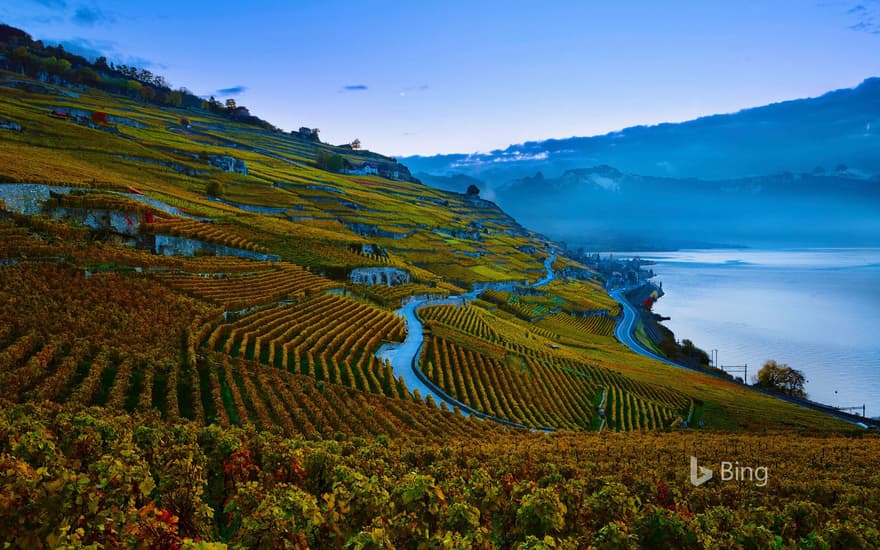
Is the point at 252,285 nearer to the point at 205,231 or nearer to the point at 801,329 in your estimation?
the point at 205,231

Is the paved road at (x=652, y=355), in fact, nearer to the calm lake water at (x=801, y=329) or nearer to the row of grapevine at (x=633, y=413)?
the calm lake water at (x=801, y=329)

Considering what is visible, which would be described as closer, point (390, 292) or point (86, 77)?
point (390, 292)

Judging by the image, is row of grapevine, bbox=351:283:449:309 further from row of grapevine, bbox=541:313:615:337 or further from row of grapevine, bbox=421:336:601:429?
Answer: row of grapevine, bbox=541:313:615:337

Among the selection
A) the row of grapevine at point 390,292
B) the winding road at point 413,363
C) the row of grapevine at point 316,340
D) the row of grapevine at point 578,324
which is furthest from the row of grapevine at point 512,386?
the row of grapevine at point 578,324

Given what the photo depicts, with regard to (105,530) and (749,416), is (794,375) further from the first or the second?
(105,530)

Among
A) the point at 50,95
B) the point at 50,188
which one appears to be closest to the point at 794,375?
the point at 50,188

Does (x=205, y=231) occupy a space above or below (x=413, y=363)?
above

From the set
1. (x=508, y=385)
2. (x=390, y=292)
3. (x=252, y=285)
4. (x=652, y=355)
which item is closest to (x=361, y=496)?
(x=508, y=385)

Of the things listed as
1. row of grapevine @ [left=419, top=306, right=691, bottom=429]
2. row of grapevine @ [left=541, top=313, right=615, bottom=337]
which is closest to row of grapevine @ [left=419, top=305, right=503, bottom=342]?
row of grapevine @ [left=419, top=306, right=691, bottom=429]
